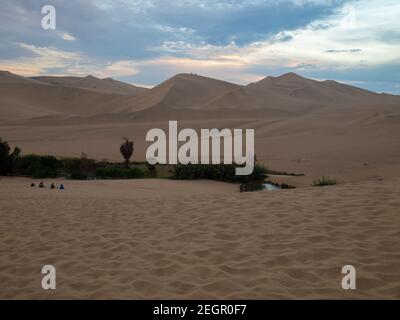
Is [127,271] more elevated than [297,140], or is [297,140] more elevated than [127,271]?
[297,140]

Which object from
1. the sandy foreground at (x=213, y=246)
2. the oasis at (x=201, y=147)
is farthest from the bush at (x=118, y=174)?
the sandy foreground at (x=213, y=246)

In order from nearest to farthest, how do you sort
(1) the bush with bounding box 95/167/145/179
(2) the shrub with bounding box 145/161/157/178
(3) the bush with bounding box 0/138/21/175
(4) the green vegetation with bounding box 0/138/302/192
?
(4) the green vegetation with bounding box 0/138/302/192
(3) the bush with bounding box 0/138/21/175
(1) the bush with bounding box 95/167/145/179
(2) the shrub with bounding box 145/161/157/178

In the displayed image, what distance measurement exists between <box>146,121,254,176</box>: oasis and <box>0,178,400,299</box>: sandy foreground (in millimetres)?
8842

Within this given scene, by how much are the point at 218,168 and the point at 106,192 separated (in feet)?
18.3

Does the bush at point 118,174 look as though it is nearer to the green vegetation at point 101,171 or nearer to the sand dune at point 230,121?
the green vegetation at point 101,171

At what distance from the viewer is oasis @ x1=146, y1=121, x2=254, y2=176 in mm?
20825

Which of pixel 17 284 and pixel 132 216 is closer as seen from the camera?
pixel 17 284

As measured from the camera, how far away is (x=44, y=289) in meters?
4.23

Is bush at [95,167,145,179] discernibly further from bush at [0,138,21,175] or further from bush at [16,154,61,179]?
bush at [0,138,21,175]

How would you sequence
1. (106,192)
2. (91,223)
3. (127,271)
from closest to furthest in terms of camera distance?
1. (127,271)
2. (91,223)
3. (106,192)

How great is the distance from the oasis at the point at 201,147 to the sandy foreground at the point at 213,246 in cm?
884

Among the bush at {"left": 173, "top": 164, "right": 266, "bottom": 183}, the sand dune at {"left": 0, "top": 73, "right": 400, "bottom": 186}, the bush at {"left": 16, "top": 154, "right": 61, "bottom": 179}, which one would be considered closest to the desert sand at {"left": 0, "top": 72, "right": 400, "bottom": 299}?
the bush at {"left": 173, "top": 164, "right": 266, "bottom": 183}
